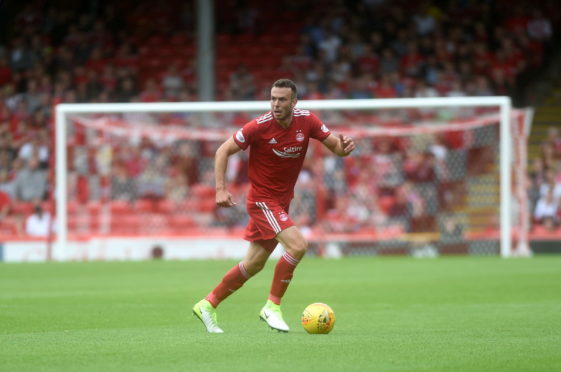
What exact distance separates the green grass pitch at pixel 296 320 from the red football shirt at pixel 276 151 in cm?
120

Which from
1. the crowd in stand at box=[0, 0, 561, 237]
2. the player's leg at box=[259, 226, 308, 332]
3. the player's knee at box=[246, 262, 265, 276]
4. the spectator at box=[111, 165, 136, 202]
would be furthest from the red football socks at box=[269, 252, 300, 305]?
the crowd in stand at box=[0, 0, 561, 237]

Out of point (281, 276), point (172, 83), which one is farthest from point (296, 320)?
point (172, 83)

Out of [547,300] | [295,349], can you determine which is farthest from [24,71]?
[295,349]

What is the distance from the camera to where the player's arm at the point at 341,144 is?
9.20 metres

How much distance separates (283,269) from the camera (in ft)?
29.6

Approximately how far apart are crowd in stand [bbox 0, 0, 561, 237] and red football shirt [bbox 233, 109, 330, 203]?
1491 cm

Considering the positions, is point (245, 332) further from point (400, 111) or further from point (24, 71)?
point (24, 71)

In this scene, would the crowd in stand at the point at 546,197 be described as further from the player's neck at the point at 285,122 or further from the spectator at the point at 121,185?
the player's neck at the point at 285,122

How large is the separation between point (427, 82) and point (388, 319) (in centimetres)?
1654

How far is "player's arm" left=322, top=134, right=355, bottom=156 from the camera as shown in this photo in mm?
9195

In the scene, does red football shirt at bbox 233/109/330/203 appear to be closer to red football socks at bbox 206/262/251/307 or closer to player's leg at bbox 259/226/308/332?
player's leg at bbox 259/226/308/332

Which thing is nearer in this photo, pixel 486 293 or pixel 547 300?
pixel 547 300

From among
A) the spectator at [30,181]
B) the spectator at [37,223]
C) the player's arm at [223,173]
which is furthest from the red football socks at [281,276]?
the spectator at [30,181]

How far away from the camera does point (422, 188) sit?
21.4 m
